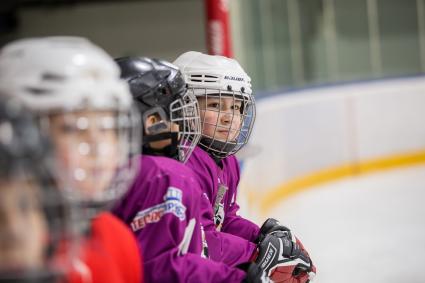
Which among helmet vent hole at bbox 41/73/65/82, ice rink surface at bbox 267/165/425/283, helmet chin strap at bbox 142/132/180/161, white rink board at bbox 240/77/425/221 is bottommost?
ice rink surface at bbox 267/165/425/283

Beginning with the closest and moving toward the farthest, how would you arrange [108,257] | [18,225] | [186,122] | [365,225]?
[18,225] < [108,257] < [186,122] < [365,225]

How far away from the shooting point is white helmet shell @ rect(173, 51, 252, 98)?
1884mm

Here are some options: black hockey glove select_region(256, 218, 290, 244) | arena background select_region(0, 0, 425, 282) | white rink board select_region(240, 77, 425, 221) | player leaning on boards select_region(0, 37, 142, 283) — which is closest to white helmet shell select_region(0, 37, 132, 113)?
player leaning on boards select_region(0, 37, 142, 283)

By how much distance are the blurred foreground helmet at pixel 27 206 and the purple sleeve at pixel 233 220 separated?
113 centimetres

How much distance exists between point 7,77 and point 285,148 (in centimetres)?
410

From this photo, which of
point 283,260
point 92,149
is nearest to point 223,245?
point 283,260

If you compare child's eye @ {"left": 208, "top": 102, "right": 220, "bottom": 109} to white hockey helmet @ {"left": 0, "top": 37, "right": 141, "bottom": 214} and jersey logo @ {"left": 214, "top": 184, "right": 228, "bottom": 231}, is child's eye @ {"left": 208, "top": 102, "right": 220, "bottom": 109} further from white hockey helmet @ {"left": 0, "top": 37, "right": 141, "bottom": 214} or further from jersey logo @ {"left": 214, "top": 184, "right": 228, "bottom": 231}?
white hockey helmet @ {"left": 0, "top": 37, "right": 141, "bottom": 214}

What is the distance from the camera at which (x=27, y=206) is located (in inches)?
34.2

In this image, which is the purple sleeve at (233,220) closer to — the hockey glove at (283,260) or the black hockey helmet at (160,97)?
the hockey glove at (283,260)

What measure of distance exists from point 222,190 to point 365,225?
2205 mm

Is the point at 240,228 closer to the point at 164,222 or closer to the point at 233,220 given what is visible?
the point at 233,220

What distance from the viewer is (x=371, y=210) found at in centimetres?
430

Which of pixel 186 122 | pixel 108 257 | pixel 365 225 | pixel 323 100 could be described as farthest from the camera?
pixel 323 100

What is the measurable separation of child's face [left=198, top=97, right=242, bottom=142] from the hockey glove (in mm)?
275
